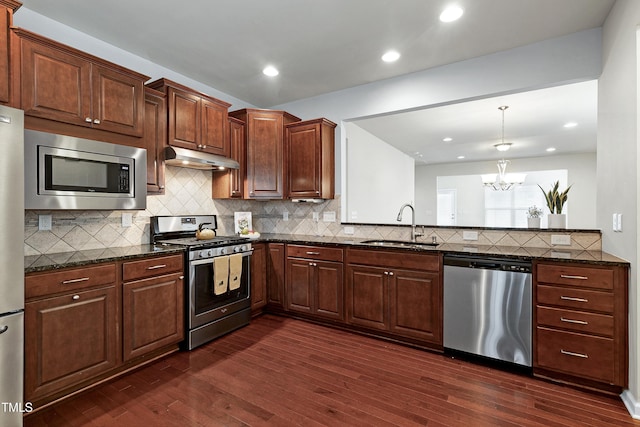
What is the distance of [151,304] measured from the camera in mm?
2561

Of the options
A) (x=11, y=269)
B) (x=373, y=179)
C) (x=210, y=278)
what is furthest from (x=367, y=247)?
(x=373, y=179)

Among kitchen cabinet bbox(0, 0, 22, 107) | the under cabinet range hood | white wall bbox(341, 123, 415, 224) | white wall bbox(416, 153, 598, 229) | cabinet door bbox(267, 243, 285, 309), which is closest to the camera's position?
kitchen cabinet bbox(0, 0, 22, 107)

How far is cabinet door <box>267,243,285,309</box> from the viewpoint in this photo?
3752 mm

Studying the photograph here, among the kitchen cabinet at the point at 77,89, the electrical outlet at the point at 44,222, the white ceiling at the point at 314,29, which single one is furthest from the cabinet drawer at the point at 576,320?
the electrical outlet at the point at 44,222

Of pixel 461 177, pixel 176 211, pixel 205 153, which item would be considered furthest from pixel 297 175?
pixel 461 177

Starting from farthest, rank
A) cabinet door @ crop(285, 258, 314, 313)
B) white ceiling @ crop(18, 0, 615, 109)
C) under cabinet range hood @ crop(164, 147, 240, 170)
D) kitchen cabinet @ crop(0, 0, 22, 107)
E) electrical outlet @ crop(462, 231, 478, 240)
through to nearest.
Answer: cabinet door @ crop(285, 258, 314, 313), electrical outlet @ crop(462, 231, 478, 240), under cabinet range hood @ crop(164, 147, 240, 170), white ceiling @ crop(18, 0, 615, 109), kitchen cabinet @ crop(0, 0, 22, 107)

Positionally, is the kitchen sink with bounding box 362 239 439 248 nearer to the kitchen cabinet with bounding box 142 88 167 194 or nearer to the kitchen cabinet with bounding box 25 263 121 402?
the kitchen cabinet with bounding box 142 88 167 194

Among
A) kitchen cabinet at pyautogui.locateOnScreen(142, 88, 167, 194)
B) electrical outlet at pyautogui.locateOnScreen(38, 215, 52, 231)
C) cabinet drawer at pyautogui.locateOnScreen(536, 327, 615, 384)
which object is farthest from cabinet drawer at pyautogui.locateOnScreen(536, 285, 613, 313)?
electrical outlet at pyautogui.locateOnScreen(38, 215, 52, 231)

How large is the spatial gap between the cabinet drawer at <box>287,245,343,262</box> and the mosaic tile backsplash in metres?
0.64

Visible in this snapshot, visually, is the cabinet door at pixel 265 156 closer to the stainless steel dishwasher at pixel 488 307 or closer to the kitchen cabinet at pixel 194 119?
the kitchen cabinet at pixel 194 119

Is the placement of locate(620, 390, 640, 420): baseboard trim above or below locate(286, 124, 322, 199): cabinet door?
below

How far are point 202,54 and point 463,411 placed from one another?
12.1ft

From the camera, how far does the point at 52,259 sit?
220 centimetres

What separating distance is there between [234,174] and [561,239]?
344 cm
